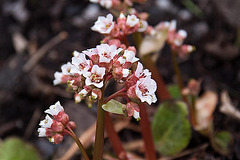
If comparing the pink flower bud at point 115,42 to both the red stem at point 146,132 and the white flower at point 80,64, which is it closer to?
the white flower at point 80,64

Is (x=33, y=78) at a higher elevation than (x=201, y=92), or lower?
lower

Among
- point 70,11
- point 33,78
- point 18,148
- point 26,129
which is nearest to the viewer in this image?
point 18,148

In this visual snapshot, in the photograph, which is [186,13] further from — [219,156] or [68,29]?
[219,156]

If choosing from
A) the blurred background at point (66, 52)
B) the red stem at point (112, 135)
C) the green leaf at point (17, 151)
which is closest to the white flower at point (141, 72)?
the red stem at point (112, 135)

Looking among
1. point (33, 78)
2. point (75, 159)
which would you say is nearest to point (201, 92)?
point (75, 159)

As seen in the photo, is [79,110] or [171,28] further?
[79,110]

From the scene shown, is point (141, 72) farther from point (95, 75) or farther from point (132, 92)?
point (95, 75)
